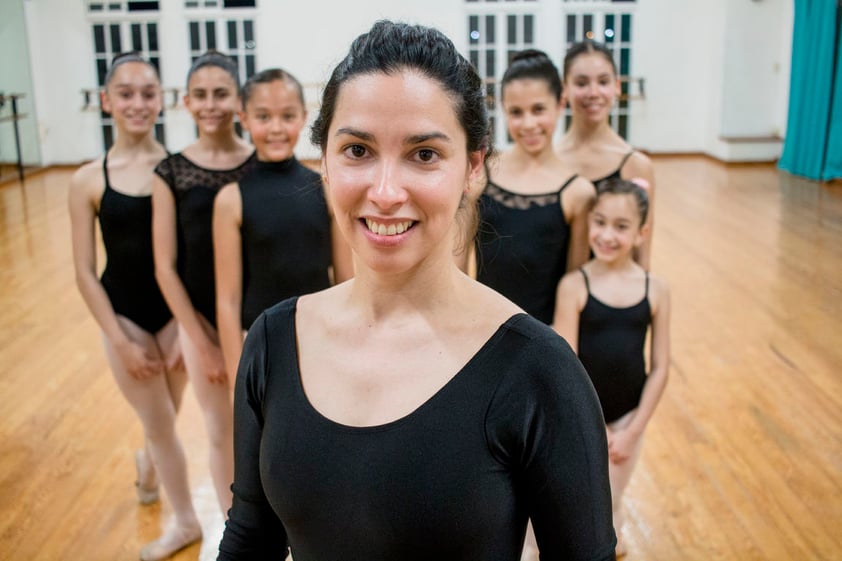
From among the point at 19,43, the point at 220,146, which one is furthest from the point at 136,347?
the point at 19,43

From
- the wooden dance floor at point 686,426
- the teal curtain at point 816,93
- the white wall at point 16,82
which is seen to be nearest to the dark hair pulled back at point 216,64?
the wooden dance floor at point 686,426

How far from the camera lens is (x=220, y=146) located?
9.37 feet

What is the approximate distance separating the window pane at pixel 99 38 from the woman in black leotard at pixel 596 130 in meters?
11.3

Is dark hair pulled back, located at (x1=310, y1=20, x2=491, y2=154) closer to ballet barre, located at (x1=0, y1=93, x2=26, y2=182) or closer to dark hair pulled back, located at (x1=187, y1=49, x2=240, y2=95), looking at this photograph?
dark hair pulled back, located at (x1=187, y1=49, x2=240, y2=95)

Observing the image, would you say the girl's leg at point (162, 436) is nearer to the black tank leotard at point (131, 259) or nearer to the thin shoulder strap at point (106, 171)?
the black tank leotard at point (131, 259)

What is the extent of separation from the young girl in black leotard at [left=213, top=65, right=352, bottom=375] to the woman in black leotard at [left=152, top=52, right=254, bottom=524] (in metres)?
0.15

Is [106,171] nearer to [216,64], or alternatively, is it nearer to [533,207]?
[216,64]

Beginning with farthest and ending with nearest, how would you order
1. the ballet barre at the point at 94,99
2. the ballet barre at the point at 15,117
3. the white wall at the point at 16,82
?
the ballet barre at the point at 94,99
the white wall at the point at 16,82
the ballet barre at the point at 15,117

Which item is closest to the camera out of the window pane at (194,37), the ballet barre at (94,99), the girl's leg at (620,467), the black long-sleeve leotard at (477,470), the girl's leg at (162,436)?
the black long-sleeve leotard at (477,470)

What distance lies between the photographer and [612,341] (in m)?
2.63

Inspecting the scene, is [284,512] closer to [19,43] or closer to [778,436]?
[778,436]

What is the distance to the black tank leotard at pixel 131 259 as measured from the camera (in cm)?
285

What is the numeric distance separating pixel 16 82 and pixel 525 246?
455 inches

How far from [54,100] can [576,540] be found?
521 inches
